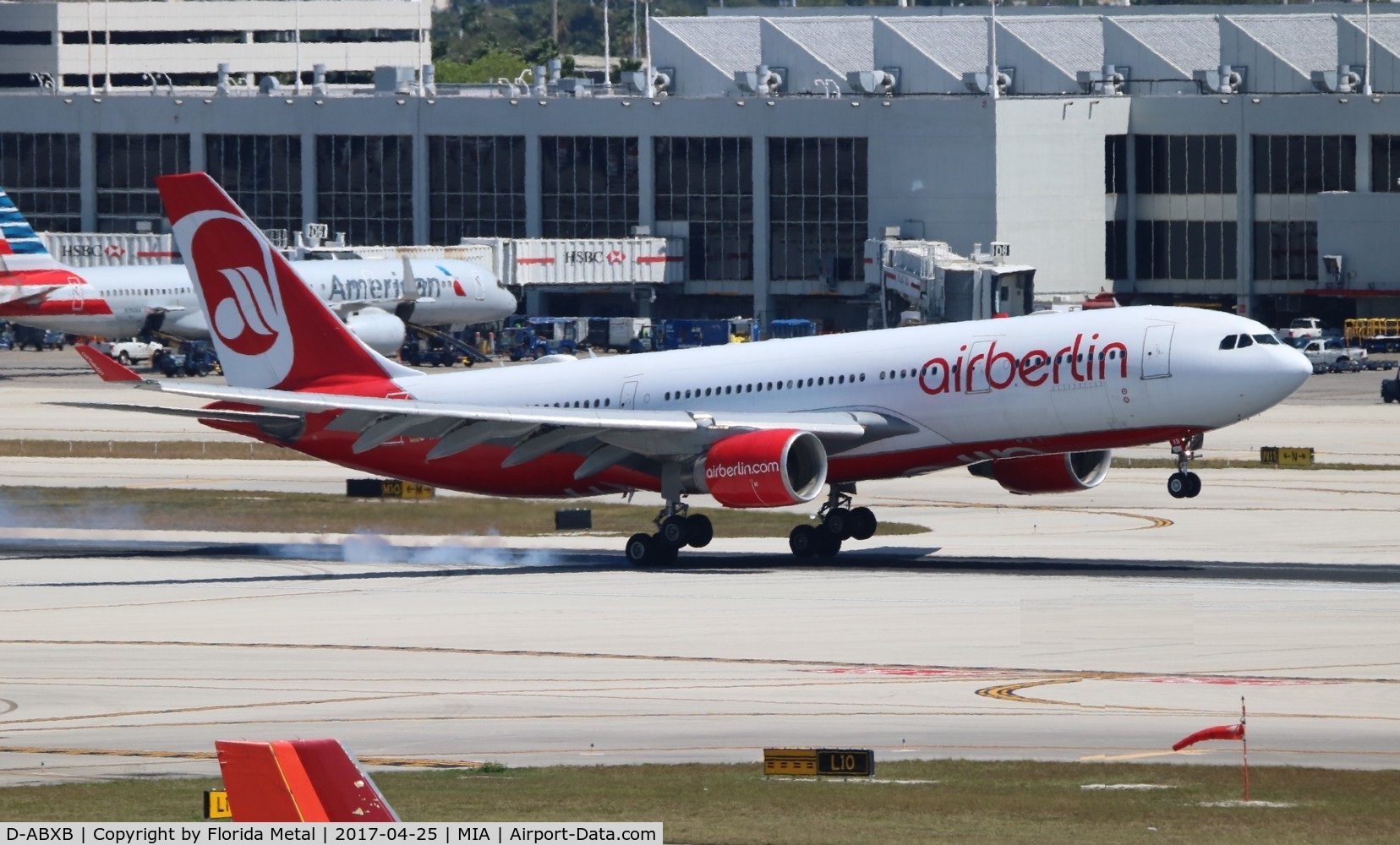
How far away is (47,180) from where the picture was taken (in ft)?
550

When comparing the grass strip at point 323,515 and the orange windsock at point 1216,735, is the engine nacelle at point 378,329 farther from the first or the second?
the orange windsock at point 1216,735

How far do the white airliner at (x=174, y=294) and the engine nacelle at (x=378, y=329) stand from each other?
7 cm

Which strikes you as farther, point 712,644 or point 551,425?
point 551,425

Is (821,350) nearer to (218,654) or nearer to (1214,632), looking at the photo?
(1214,632)

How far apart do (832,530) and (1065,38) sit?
115360 mm

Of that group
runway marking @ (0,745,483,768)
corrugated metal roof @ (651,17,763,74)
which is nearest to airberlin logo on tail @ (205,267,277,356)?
runway marking @ (0,745,483,768)

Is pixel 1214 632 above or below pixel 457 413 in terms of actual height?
below

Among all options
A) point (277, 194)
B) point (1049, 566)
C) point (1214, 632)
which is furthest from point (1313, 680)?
point (277, 194)

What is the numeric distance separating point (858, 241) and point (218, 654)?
371ft

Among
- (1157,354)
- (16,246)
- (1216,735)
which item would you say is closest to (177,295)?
(16,246)

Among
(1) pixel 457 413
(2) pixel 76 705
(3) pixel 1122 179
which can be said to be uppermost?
(3) pixel 1122 179

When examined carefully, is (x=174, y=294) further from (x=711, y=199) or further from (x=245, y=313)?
(x=245, y=313)

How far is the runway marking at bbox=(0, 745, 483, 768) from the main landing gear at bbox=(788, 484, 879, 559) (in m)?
24.8

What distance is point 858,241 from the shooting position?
150125 millimetres
